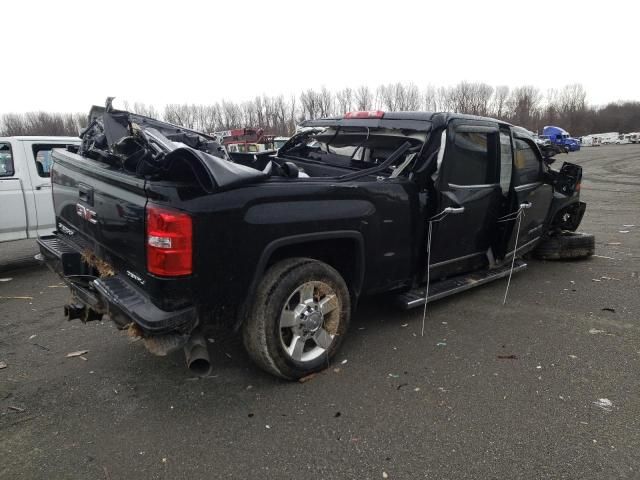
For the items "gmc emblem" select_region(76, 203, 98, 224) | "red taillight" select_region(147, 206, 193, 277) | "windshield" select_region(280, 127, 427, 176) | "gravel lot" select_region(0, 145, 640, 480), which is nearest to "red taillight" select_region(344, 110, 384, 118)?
"windshield" select_region(280, 127, 427, 176)

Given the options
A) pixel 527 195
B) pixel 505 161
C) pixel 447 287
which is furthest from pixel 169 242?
pixel 527 195

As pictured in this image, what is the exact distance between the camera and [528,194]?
16.6 ft

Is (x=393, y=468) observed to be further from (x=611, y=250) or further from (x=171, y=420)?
(x=611, y=250)

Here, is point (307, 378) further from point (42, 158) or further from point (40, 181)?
point (42, 158)

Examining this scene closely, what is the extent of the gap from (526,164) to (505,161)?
22.9 inches

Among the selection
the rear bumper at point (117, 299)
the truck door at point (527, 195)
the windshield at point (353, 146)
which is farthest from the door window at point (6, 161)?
the truck door at point (527, 195)

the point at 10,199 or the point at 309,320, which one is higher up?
the point at 10,199

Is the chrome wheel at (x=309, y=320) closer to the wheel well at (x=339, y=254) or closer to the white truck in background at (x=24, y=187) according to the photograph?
the wheel well at (x=339, y=254)

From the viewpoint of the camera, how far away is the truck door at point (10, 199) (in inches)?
261

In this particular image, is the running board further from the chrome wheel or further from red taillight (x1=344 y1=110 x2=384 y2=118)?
red taillight (x1=344 y1=110 x2=384 y2=118)

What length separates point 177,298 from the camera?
8.74 feet

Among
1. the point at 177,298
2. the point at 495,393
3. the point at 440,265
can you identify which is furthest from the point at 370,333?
the point at 177,298

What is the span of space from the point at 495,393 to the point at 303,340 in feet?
4.53

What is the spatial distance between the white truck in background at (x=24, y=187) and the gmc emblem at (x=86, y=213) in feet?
13.5
